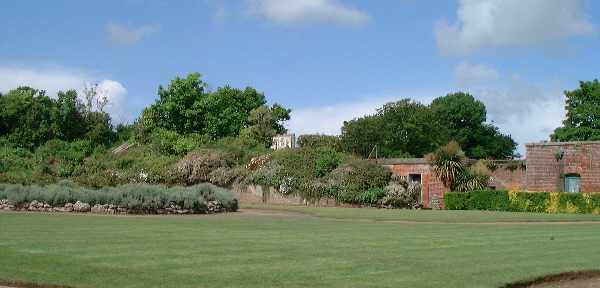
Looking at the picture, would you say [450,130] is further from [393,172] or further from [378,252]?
[378,252]

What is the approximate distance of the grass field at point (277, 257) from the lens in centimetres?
980

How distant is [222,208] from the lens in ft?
100

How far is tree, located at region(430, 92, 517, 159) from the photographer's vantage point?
74438 mm

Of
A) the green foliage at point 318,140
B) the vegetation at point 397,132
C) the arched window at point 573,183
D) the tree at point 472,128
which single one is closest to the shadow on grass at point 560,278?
the arched window at point 573,183

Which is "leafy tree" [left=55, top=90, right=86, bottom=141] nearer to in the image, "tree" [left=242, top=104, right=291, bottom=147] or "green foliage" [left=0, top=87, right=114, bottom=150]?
"green foliage" [left=0, top=87, right=114, bottom=150]

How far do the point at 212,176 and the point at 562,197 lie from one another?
791 inches

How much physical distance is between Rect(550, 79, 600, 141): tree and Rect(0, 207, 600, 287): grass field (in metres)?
48.1

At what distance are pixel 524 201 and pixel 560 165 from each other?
618cm

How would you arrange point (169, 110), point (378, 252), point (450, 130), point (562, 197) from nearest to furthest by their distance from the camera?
point (378, 252) → point (562, 197) → point (169, 110) → point (450, 130)


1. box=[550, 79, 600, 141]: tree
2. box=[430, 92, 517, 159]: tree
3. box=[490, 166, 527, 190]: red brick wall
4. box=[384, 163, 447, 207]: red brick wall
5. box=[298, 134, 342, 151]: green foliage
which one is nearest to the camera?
box=[384, 163, 447, 207]: red brick wall

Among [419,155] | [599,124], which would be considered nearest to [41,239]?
[419,155]

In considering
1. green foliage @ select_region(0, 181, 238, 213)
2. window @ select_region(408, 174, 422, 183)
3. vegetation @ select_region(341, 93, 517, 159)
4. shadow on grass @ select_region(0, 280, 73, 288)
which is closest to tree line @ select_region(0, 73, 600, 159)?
vegetation @ select_region(341, 93, 517, 159)

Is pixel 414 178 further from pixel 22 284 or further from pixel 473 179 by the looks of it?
pixel 22 284

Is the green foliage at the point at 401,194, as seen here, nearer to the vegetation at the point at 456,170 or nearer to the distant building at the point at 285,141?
the vegetation at the point at 456,170
